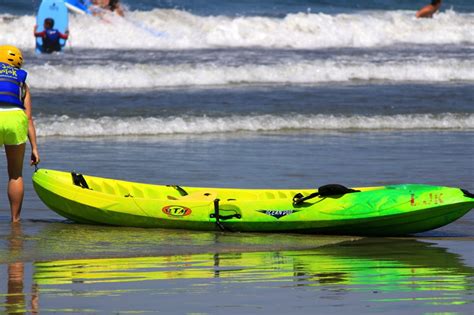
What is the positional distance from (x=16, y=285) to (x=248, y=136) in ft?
27.9

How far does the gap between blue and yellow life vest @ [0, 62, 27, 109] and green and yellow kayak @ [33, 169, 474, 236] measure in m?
0.74

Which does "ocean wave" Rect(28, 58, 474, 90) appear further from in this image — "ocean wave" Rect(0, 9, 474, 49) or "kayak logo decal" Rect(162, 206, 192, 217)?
"kayak logo decal" Rect(162, 206, 192, 217)

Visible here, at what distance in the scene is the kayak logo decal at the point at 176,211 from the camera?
373 inches

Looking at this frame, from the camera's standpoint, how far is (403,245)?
29.3 feet

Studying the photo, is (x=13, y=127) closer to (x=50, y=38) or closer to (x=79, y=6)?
(x=50, y=38)

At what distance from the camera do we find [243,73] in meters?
21.2

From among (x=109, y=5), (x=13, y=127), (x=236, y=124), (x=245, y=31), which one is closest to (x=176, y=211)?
(x=13, y=127)

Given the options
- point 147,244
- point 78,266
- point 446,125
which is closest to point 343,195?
point 147,244

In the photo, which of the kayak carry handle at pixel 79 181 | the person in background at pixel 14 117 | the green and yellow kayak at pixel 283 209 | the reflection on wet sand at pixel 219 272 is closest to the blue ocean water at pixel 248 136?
the reflection on wet sand at pixel 219 272

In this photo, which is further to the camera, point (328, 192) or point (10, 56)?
point (10, 56)

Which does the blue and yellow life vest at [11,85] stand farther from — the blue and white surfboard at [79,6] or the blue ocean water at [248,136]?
the blue and white surfboard at [79,6]

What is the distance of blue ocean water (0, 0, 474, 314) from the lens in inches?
281

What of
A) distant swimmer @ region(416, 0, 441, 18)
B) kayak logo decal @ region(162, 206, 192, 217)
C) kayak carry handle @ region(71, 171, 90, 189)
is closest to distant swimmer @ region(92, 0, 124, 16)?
distant swimmer @ region(416, 0, 441, 18)

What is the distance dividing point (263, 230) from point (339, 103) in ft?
29.6
